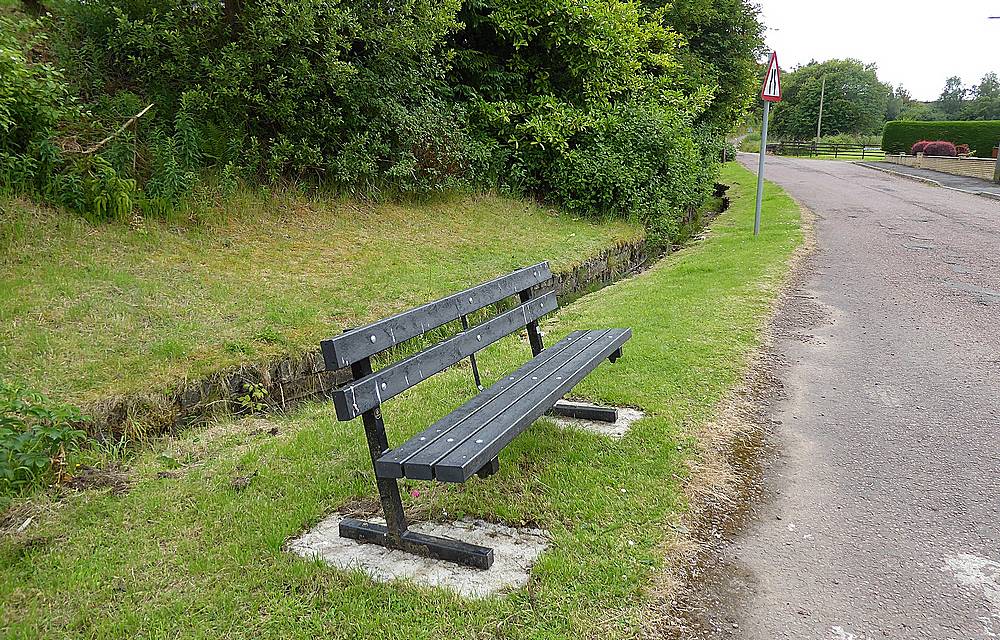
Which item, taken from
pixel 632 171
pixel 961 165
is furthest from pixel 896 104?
pixel 632 171

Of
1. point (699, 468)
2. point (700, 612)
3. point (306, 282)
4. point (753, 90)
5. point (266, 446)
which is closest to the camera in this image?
point (700, 612)

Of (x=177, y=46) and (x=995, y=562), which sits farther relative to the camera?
(x=177, y=46)

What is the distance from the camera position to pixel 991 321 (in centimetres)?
664

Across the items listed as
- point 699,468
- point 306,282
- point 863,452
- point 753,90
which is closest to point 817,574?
point 699,468

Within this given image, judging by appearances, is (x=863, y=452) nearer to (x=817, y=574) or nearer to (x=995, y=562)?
(x=995, y=562)

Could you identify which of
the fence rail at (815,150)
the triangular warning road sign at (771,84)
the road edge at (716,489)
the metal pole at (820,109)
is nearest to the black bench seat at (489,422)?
the road edge at (716,489)

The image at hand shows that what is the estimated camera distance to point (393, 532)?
122 inches

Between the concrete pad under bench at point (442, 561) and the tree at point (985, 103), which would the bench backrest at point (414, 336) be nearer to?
the concrete pad under bench at point (442, 561)

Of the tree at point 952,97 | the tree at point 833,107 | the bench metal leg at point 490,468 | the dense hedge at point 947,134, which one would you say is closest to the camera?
the bench metal leg at point 490,468

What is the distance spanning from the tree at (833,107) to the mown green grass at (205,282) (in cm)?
8043

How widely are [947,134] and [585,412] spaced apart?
46.7 metres

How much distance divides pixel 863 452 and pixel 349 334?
2933 mm

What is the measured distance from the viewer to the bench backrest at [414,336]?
2.91 metres

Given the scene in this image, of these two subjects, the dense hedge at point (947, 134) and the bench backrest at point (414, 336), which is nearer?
the bench backrest at point (414, 336)
